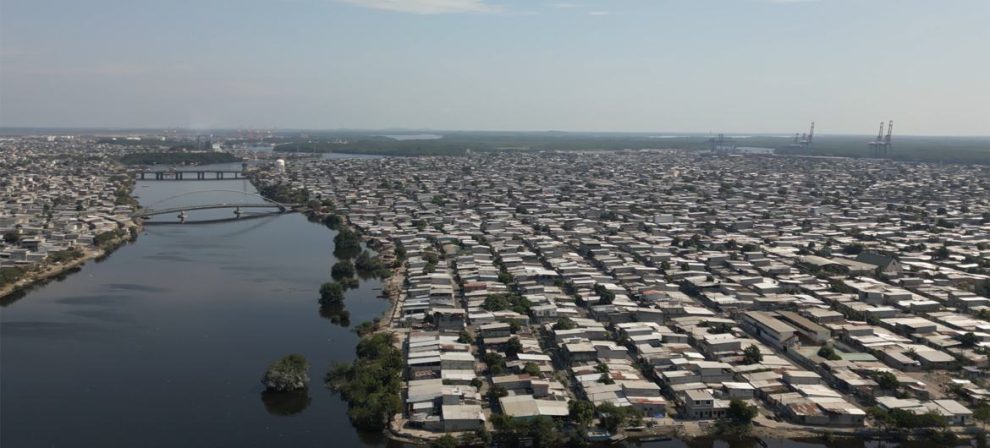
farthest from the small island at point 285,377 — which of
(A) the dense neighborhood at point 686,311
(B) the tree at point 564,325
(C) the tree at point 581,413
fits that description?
(B) the tree at point 564,325

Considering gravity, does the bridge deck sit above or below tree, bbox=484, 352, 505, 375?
below

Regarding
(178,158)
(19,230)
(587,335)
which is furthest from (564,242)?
(178,158)

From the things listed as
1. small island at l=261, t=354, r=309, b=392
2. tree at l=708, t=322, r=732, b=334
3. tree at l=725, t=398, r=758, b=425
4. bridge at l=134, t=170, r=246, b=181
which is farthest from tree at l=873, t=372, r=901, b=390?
bridge at l=134, t=170, r=246, b=181

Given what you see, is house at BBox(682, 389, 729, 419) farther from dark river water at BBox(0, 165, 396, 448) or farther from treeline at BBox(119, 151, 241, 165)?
treeline at BBox(119, 151, 241, 165)

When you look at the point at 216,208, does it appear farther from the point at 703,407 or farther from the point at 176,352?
the point at 703,407

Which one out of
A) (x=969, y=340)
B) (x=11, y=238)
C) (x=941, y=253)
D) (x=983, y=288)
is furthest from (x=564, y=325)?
(x=11, y=238)

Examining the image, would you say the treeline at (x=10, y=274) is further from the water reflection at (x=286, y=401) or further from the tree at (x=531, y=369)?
the tree at (x=531, y=369)
